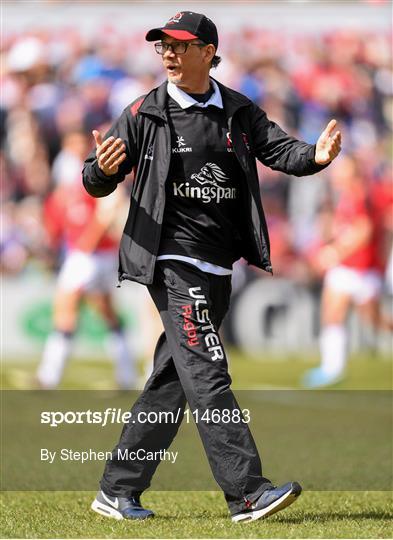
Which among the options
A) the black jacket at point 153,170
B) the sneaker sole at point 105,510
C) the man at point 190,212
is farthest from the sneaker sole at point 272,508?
the black jacket at point 153,170

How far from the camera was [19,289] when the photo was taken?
16.1 metres

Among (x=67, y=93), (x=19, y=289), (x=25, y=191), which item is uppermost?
(x=67, y=93)

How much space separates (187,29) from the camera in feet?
20.4

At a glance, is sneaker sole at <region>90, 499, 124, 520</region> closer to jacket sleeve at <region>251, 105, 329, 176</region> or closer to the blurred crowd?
jacket sleeve at <region>251, 105, 329, 176</region>

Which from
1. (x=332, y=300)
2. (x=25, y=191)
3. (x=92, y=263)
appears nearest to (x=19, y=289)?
(x=25, y=191)

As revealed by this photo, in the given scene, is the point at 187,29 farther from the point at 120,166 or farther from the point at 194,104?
the point at 120,166

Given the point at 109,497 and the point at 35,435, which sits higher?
the point at 109,497

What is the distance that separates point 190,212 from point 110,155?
1.62 feet

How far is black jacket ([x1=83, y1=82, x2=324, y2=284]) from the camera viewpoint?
6199mm

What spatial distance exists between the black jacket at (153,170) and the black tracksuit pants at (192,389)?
0.46 feet

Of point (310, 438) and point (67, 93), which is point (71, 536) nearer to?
point (310, 438)

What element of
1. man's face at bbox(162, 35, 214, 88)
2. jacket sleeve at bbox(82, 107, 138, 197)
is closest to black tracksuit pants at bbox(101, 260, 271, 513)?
jacket sleeve at bbox(82, 107, 138, 197)

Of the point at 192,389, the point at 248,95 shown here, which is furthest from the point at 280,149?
the point at 248,95

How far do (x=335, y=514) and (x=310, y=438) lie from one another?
10.6 ft
